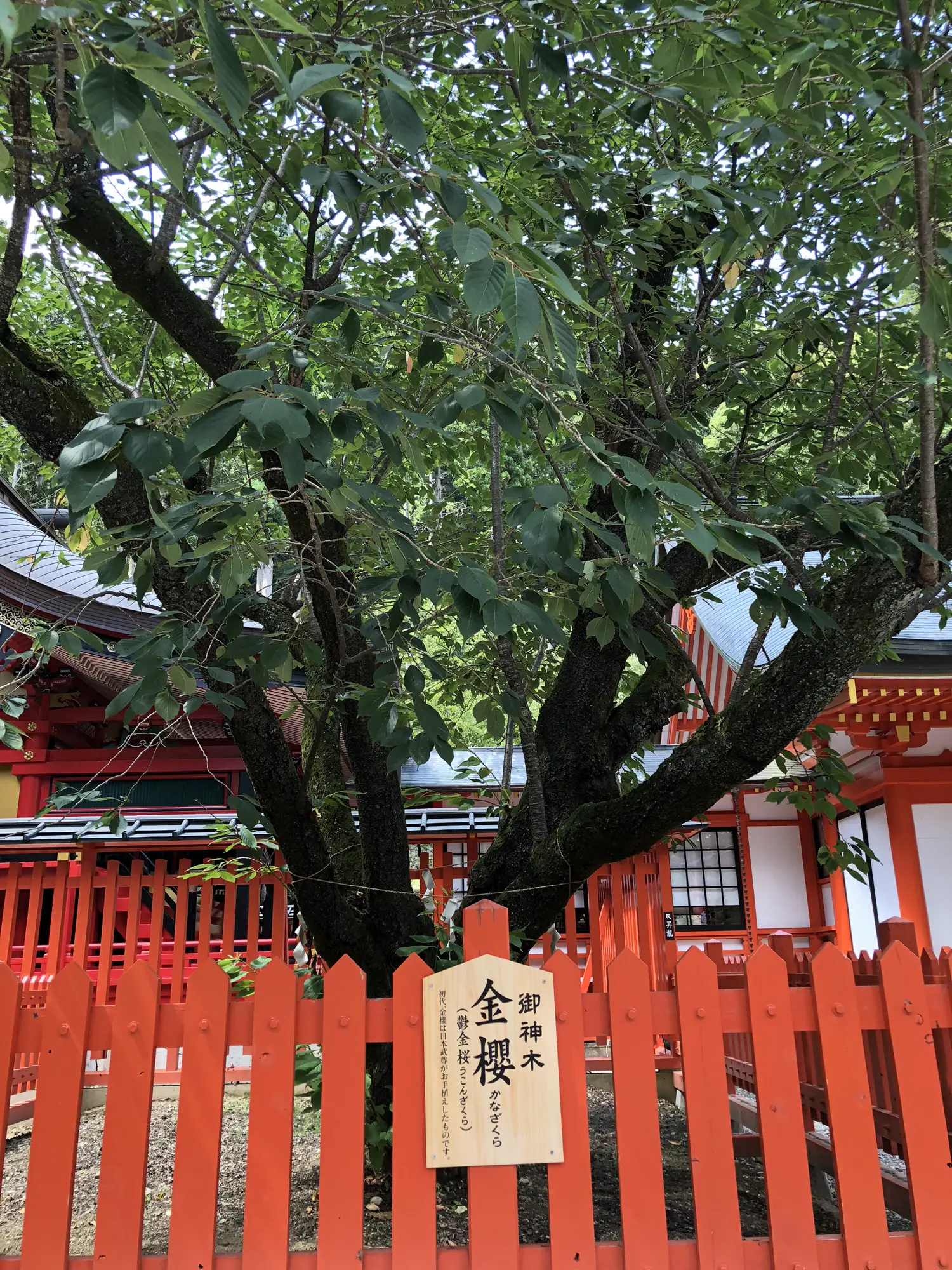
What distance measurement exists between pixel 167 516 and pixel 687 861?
35.0ft

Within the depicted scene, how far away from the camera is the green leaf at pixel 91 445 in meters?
1.57

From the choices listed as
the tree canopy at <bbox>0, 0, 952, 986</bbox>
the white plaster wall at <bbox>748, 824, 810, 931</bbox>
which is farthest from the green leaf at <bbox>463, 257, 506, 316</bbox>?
the white plaster wall at <bbox>748, 824, 810, 931</bbox>

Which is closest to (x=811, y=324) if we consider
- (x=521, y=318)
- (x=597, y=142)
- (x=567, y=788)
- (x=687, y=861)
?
(x=597, y=142)

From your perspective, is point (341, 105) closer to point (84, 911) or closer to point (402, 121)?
point (402, 121)

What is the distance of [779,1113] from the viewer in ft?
7.98

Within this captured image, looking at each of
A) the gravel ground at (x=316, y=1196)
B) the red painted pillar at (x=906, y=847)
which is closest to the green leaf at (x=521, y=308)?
the gravel ground at (x=316, y=1196)

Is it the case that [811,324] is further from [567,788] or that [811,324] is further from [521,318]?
[521,318]

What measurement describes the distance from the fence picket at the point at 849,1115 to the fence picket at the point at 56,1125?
6.61 ft

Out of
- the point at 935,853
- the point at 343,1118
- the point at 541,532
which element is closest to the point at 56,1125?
the point at 343,1118

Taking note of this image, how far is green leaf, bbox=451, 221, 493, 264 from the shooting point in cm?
159

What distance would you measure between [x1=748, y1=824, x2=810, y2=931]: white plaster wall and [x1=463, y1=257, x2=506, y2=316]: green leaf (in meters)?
11.2

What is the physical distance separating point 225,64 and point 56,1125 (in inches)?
96.8

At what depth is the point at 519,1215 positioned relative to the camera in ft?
10.9

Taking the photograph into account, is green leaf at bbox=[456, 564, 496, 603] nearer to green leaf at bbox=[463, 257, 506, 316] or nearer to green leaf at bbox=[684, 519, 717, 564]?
green leaf at bbox=[684, 519, 717, 564]
